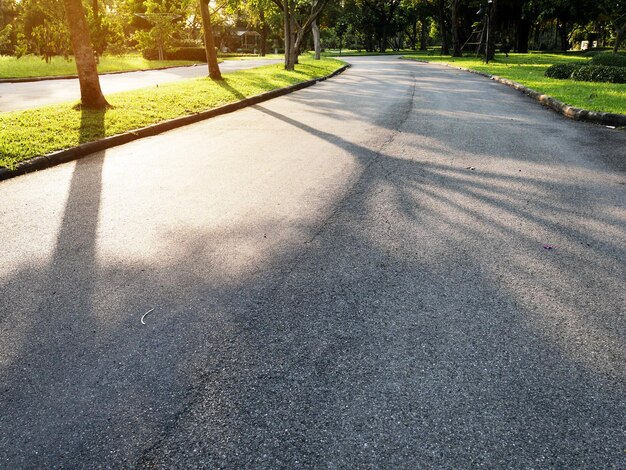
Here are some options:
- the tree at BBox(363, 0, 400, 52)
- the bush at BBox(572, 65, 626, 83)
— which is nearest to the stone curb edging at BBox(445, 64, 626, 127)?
the bush at BBox(572, 65, 626, 83)

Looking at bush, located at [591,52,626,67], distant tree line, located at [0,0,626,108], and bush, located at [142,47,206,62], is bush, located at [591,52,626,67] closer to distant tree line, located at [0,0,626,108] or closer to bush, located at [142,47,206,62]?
distant tree line, located at [0,0,626,108]

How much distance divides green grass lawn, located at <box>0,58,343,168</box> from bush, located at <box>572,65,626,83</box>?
35.7 feet

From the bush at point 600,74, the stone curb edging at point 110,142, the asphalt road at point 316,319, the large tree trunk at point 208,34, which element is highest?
the large tree trunk at point 208,34

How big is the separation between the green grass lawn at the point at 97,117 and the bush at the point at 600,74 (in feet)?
35.7

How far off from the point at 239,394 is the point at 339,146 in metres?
5.76

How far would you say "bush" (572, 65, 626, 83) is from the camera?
54.0 feet

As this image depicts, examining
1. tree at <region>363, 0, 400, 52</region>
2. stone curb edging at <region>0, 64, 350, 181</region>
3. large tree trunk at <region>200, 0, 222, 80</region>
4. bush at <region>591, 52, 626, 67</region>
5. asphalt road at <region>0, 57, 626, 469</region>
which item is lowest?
asphalt road at <region>0, 57, 626, 469</region>

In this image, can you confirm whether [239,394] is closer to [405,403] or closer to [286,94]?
[405,403]

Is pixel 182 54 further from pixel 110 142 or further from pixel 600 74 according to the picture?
pixel 110 142

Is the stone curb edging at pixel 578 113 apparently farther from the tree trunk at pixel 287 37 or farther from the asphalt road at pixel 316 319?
the tree trunk at pixel 287 37

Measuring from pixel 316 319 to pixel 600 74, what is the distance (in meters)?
17.9

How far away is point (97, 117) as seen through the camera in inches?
386

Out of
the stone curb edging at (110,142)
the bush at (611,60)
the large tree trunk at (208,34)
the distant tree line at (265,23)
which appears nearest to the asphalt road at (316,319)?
the stone curb edging at (110,142)

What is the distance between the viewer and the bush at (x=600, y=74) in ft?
54.0
